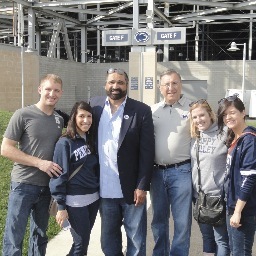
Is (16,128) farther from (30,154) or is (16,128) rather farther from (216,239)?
(216,239)

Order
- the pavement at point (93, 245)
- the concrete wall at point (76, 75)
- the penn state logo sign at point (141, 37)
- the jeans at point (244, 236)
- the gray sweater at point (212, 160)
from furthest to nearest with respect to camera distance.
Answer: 1. the concrete wall at point (76, 75)
2. the penn state logo sign at point (141, 37)
3. the pavement at point (93, 245)
4. the gray sweater at point (212, 160)
5. the jeans at point (244, 236)

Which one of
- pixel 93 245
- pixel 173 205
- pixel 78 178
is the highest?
pixel 78 178

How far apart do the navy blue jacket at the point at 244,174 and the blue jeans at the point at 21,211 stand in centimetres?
165

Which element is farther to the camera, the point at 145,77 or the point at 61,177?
the point at 145,77

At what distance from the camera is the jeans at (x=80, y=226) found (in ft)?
11.9

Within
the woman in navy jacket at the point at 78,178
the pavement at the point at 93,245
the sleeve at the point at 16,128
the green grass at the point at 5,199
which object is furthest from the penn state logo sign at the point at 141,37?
the sleeve at the point at 16,128

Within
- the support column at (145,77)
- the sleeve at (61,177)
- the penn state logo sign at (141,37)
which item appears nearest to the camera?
the sleeve at (61,177)

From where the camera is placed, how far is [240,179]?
A: 3.36 metres

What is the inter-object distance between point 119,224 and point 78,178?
670 millimetres

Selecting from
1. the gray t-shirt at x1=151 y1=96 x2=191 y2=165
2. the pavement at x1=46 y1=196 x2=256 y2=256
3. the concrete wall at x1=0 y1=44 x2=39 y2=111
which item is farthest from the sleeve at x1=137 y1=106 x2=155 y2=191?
the concrete wall at x1=0 y1=44 x2=39 y2=111

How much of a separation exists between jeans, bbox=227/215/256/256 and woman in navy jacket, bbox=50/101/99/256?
1.26 m

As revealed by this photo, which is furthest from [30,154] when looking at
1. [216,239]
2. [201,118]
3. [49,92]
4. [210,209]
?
[216,239]

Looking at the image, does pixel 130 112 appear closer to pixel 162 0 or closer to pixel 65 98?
pixel 162 0

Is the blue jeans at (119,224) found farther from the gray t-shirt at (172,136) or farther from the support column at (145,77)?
the support column at (145,77)
